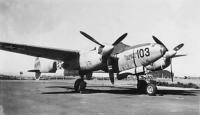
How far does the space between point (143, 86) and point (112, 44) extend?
4.71 metres

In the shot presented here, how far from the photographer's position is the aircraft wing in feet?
55.6

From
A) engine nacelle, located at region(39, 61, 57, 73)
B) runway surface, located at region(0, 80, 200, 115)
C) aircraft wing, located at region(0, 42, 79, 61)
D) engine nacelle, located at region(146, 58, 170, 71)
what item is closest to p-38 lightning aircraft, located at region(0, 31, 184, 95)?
aircraft wing, located at region(0, 42, 79, 61)

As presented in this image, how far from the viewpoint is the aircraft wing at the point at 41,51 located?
55.6 ft

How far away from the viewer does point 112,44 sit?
17.2 metres

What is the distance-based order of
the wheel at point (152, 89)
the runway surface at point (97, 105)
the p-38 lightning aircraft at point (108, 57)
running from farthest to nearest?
the p-38 lightning aircraft at point (108, 57)
the wheel at point (152, 89)
the runway surface at point (97, 105)

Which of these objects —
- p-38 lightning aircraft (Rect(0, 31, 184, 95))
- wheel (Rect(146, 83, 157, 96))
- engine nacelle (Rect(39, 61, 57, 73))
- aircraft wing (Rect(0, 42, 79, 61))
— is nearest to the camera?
wheel (Rect(146, 83, 157, 96))

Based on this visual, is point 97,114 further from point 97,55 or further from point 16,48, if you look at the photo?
point 16,48

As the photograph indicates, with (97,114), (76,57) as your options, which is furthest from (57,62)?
(97,114)

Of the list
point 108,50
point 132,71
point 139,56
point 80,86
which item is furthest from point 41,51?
point 139,56

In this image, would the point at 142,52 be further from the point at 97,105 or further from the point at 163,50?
the point at 97,105

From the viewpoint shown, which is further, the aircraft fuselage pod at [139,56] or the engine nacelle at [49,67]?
the engine nacelle at [49,67]

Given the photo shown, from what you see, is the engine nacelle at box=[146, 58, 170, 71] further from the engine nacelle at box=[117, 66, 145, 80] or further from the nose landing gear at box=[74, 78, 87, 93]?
the nose landing gear at box=[74, 78, 87, 93]

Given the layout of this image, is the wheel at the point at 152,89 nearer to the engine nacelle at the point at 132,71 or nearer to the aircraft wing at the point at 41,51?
the engine nacelle at the point at 132,71

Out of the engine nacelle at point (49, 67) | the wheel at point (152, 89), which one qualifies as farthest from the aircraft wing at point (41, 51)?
the wheel at point (152, 89)
